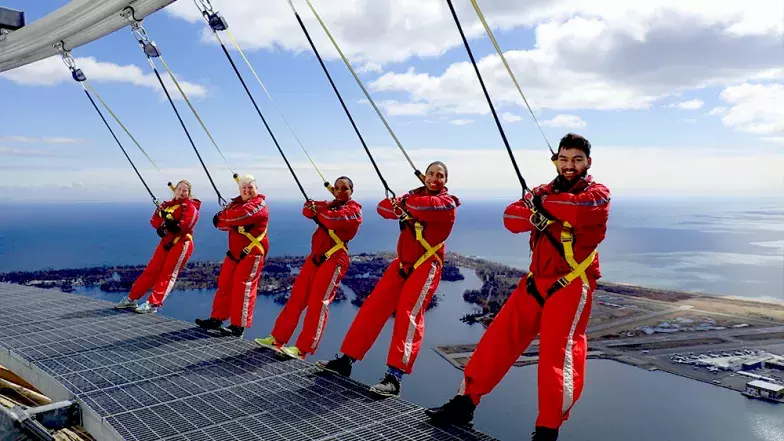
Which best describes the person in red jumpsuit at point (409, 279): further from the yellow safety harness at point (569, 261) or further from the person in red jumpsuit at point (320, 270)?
the yellow safety harness at point (569, 261)

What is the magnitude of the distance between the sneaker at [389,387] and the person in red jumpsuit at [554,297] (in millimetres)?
446

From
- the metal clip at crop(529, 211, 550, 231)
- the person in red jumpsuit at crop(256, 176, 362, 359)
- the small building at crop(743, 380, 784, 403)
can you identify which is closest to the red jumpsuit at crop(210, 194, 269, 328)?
the person in red jumpsuit at crop(256, 176, 362, 359)

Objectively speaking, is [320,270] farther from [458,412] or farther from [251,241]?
[458,412]

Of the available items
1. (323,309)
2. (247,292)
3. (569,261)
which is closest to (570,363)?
(569,261)

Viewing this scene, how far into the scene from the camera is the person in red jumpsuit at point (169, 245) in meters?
5.11

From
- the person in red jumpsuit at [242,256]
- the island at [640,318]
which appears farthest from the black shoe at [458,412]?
the island at [640,318]

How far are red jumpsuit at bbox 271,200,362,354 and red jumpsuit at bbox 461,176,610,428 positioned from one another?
1.41m

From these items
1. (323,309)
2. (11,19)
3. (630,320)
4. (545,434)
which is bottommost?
(630,320)

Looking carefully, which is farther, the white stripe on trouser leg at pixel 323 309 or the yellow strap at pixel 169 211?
the yellow strap at pixel 169 211

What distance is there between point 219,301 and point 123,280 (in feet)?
127

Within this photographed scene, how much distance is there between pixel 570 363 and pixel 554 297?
0.90 feet

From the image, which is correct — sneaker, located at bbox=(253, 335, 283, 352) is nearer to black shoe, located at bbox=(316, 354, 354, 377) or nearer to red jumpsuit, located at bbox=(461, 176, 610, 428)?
black shoe, located at bbox=(316, 354, 354, 377)

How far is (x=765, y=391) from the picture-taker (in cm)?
2533

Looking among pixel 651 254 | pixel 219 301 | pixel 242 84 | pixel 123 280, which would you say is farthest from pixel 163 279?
pixel 651 254
